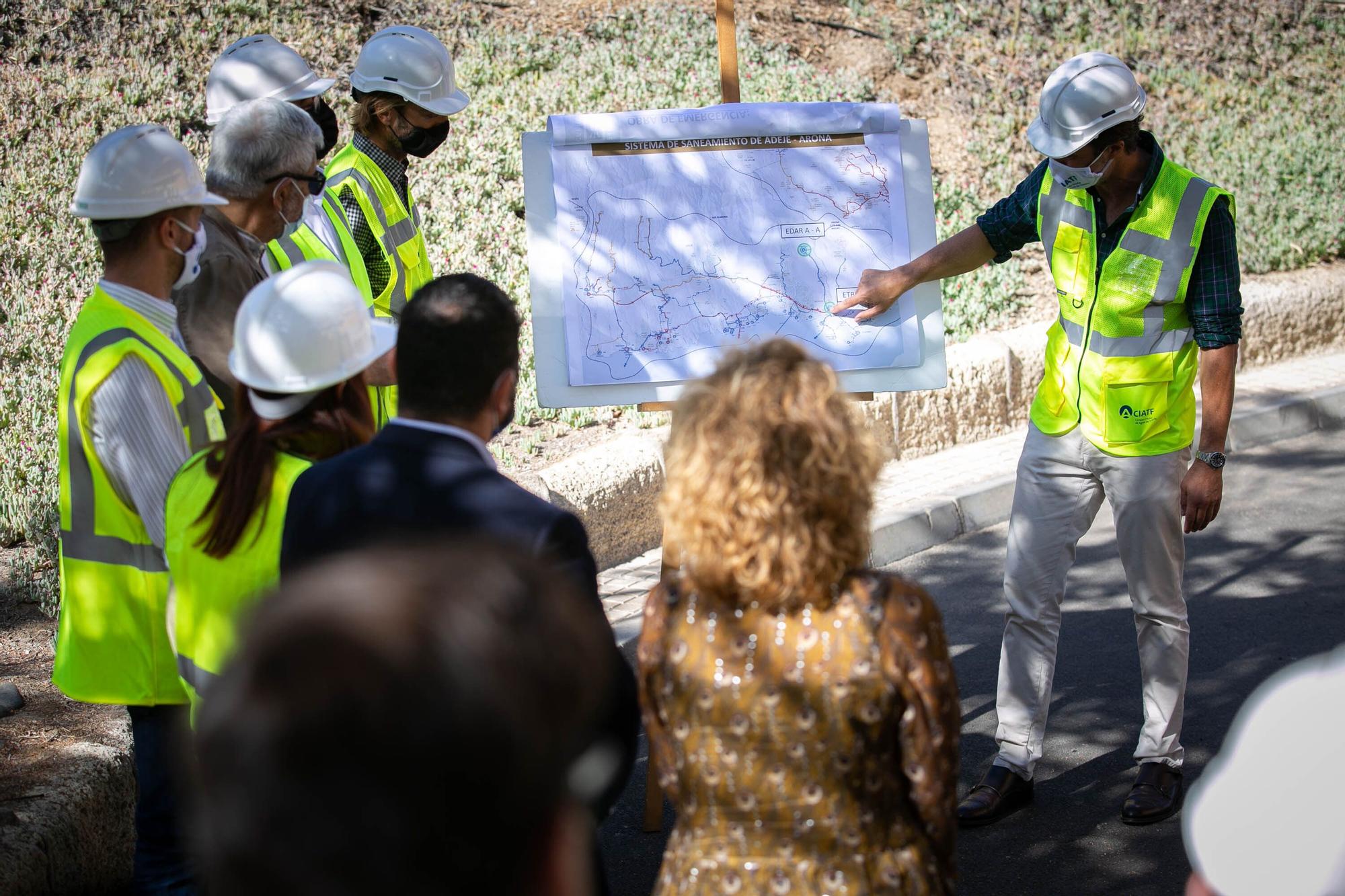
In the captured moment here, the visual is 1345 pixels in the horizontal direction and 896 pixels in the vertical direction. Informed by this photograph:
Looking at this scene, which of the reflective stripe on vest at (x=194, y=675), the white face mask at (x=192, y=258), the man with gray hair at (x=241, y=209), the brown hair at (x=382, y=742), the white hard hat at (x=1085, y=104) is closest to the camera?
the brown hair at (x=382, y=742)

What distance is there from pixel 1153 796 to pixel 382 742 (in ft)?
11.1

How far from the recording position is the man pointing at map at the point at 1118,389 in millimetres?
3629

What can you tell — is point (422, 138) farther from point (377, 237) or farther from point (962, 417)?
point (962, 417)

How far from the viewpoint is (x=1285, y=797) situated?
1.22 meters

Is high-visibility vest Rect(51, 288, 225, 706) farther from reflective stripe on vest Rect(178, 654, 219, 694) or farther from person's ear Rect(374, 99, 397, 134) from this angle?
person's ear Rect(374, 99, 397, 134)

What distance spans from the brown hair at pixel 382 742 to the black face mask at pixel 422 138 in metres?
3.50

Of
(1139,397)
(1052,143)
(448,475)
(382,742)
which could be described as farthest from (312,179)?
(382,742)

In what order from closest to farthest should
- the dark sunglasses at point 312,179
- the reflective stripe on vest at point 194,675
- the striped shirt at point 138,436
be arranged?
the reflective stripe on vest at point 194,675
the striped shirt at point 138,436
the dark sunglasses at point 312,179

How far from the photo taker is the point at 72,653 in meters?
2.83

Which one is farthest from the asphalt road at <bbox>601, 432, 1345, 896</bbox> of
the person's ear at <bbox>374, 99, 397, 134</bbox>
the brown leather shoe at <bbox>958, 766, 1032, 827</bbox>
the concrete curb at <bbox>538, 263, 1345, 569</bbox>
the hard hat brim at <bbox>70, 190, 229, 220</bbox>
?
the person's ear at <bbox>374, 99, 397, 134</bbox>

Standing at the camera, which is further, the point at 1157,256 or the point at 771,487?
the point at 1157,256

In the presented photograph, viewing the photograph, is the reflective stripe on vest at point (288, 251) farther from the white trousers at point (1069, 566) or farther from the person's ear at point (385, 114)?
the white trousers at point (1069, 566)

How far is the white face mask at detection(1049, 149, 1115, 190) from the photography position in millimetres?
3662

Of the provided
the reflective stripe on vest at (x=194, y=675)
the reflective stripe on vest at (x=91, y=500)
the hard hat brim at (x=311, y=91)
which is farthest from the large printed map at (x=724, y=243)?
the reflective stripe on vest at (x=194, y=675)
